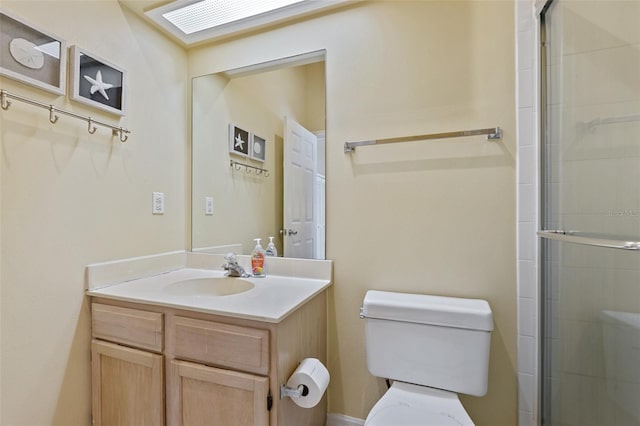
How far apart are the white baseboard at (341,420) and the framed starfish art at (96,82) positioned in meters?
1.86

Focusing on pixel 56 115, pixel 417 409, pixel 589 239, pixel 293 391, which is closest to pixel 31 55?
pixel 56 115

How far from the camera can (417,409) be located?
108 centimetres

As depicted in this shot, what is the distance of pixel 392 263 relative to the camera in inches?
56.2

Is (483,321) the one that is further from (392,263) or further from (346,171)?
(346,171)

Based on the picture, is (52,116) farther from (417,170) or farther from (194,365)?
(417,170)

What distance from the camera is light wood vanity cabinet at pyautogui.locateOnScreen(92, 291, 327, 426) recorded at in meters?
1.03

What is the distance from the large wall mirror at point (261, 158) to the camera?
1577mm

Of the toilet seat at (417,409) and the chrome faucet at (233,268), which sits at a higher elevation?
the chrome faucet at (233,268)

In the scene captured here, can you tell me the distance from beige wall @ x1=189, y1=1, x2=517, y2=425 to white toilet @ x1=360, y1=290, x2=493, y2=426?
187 millimetres

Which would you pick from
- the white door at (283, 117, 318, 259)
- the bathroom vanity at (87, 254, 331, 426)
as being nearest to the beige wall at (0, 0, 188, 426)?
the bathroom vanity at (87, 254, 331, 426)

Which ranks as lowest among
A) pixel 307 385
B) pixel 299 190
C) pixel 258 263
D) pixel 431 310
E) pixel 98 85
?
pixel 307 385

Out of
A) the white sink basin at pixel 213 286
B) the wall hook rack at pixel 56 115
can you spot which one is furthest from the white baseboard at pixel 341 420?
the wall hook rack at pixel 56 115

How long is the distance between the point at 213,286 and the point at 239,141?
2.81ft

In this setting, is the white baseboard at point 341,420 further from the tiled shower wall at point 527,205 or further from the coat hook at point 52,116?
the coat hook at point 52,116
